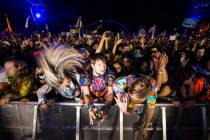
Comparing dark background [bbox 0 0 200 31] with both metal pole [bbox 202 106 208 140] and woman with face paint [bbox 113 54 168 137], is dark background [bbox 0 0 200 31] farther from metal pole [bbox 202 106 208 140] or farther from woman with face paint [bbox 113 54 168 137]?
metal pole [bbox 202 106 208 140]

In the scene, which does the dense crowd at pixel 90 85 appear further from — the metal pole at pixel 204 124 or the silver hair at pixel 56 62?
the metal pole at pixel 204 124

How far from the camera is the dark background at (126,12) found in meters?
25.2

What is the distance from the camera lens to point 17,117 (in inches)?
160

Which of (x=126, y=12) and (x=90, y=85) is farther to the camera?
(x=126, y=12)

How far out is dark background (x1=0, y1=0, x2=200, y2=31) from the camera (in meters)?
25.2

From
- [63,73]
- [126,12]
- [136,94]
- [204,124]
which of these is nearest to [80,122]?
[63,73]

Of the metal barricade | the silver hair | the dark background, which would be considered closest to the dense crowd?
the silver hair

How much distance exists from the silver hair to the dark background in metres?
21.5

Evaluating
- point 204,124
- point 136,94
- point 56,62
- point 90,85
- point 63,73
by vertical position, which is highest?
point 56,62

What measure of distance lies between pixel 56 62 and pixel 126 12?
22.8m

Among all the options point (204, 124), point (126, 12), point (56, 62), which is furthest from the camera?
point (126, 12)

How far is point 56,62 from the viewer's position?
4160 millimetres

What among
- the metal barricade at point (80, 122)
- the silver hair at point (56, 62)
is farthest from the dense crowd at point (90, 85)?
the metal barricade at point (80, 122)

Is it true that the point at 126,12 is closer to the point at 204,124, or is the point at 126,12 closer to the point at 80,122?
the point at 204,124
